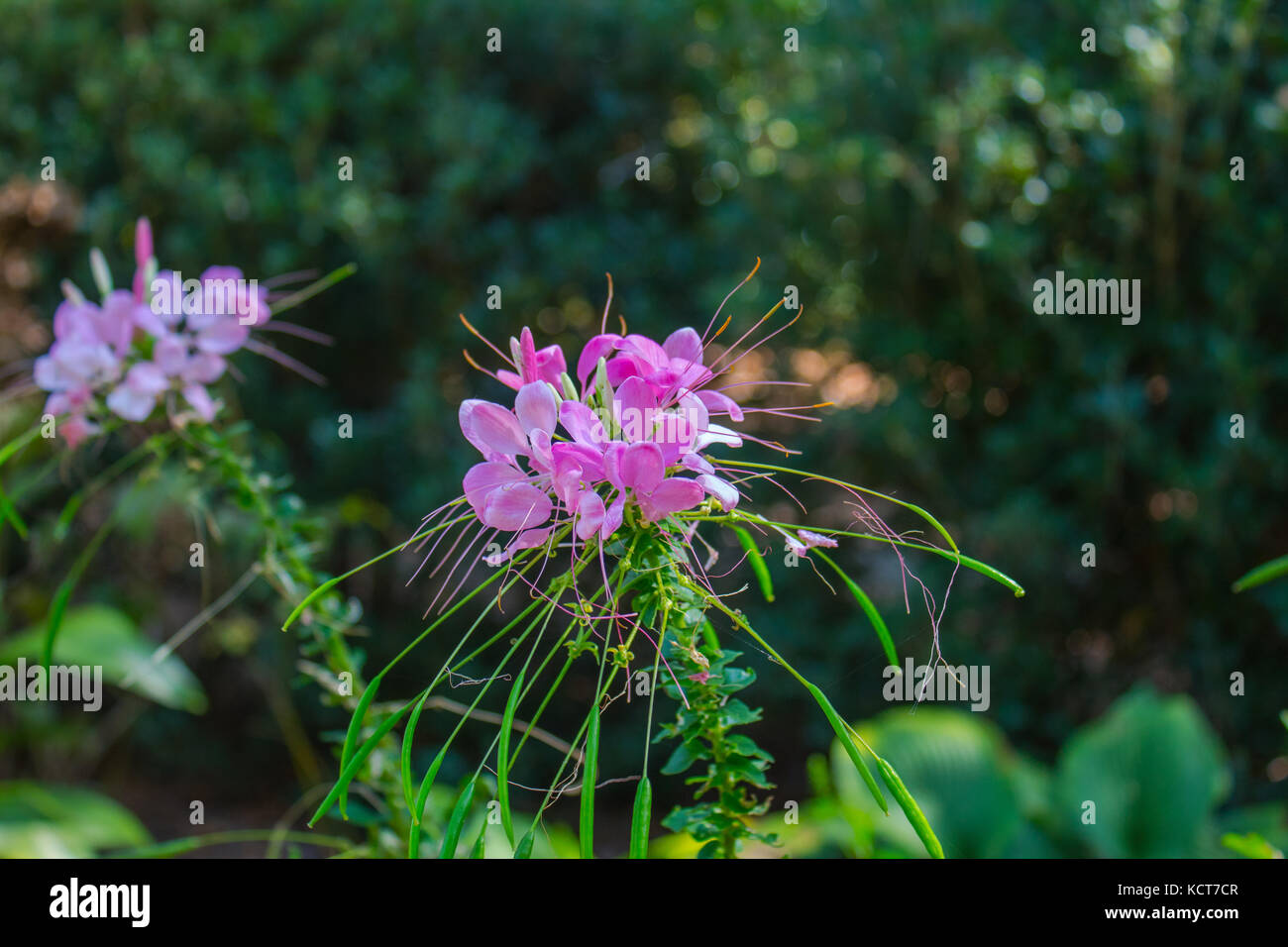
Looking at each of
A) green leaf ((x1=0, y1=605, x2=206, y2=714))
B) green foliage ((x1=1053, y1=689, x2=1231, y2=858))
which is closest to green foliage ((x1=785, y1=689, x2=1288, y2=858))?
green foliage ((x1=1053, y1=689, x2=1231, y2=858))

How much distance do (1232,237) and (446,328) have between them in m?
2.29

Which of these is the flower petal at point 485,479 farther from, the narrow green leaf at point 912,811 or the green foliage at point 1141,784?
the green foliage at point 1141,784

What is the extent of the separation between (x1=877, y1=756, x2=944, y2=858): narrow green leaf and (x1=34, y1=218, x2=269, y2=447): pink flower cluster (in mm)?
704

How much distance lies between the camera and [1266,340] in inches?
94.6

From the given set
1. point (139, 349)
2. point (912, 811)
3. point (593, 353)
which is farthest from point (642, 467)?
point (139, 349)

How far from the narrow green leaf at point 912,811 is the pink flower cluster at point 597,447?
178 mm

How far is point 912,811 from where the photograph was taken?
554 mm

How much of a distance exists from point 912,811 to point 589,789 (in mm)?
190

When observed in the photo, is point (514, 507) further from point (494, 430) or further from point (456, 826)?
point (456, 826)

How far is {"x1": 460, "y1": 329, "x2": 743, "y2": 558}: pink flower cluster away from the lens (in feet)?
1.91

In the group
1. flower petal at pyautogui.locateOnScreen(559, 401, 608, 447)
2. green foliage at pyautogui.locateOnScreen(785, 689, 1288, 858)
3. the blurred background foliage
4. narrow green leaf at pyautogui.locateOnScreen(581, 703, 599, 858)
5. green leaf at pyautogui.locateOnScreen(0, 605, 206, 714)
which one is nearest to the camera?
narrow green leaf at pyautogui.locateOnScreen(581, 703, 599, 858)

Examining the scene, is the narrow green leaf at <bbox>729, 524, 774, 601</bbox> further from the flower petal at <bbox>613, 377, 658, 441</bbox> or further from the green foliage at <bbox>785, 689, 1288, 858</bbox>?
the green foliage at <bbox>785, 689, 1288, 858</bbox>

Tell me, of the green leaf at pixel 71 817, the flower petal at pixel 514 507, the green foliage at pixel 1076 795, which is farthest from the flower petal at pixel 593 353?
the green leaf at pixel 71 817
